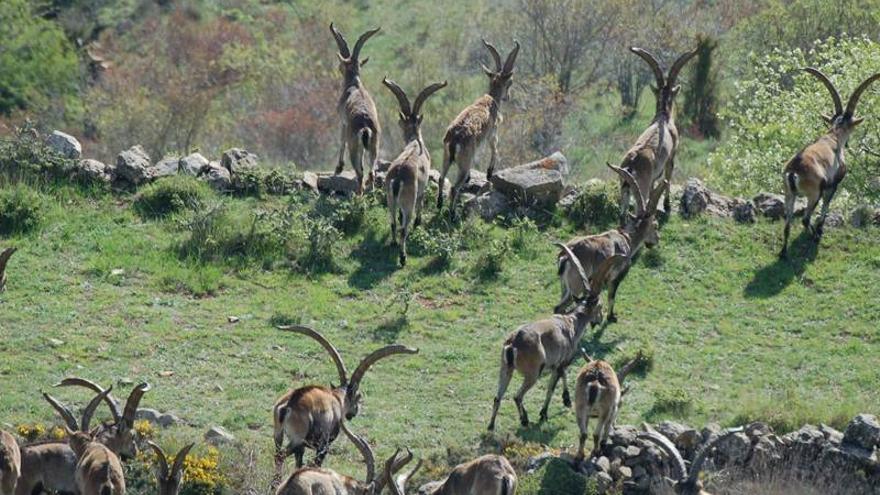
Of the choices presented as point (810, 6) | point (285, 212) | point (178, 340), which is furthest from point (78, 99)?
point (178, 340)

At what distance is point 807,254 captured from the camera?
2642cm

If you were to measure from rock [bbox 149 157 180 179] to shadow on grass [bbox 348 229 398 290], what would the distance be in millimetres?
3817

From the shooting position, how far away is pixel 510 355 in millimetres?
19875

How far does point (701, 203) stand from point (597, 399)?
977 centimetres

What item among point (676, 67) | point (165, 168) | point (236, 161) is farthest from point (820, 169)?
point (165, 168)

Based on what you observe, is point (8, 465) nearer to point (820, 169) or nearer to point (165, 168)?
point (165, 168)

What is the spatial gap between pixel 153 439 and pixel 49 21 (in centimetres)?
3852

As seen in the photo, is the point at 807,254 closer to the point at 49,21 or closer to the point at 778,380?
the point at 778,380

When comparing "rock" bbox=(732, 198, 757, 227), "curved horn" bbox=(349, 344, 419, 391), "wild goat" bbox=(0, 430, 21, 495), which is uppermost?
"rock" bbox=(732, 198, 757, 227)

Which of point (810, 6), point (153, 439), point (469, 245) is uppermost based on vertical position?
point (810, 6)

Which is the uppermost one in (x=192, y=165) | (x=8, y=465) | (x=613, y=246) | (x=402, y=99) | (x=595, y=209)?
(x=402, y=99)

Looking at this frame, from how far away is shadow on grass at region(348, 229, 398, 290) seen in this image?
991 inches

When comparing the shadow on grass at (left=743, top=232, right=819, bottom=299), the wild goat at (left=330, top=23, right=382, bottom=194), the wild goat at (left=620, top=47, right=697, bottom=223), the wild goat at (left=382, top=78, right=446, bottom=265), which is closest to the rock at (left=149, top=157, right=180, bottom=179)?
the wild goat at (left=330, top=23, right=382, bottom=194)

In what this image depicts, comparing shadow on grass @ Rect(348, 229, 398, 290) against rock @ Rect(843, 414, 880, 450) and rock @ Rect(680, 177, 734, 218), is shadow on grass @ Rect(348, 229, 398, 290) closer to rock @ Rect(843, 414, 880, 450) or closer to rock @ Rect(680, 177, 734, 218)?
rock @ Rect(680, 177, 734, 218)
